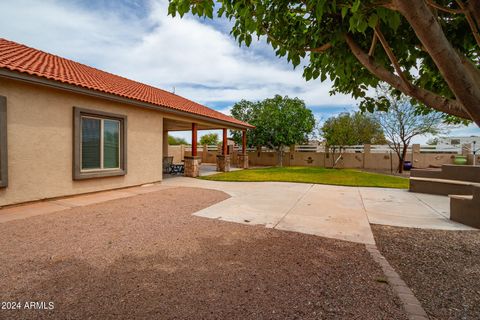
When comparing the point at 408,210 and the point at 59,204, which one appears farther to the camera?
the point at 408,210

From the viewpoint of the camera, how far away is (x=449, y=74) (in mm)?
2006

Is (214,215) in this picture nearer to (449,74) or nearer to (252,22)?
(252,22)

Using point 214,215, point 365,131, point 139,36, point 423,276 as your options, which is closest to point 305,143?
point 365,131

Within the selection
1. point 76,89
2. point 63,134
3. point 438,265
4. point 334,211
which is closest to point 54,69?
point 76,89

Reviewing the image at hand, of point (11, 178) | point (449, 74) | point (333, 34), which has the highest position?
point (333, 34)

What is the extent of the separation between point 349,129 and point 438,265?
1977 centimetres

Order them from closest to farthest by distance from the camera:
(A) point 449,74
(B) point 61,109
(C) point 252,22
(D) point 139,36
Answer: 1. (A) point 449,74
2. (C) point 252,22
3. (B) point 61,109
4. (D) point 139,36

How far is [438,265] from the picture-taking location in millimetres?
3570

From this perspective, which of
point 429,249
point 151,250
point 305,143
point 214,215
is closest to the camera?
point 151,250

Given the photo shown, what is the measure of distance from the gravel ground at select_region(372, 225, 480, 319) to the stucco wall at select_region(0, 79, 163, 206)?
8.39 m

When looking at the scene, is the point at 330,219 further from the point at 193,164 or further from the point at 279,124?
the point at 279,124

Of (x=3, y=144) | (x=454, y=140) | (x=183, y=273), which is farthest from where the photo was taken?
(x=454, y=140)

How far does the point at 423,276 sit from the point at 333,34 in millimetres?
3484

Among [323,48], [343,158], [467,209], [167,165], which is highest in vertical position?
[323,48]
